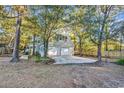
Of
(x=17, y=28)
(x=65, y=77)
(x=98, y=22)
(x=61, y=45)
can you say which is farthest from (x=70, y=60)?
(x=17, y=28)

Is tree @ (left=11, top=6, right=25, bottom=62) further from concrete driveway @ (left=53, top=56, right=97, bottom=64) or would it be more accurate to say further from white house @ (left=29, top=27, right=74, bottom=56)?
concrete driveway @ (left=53, top=56, right=97, bottom=64)

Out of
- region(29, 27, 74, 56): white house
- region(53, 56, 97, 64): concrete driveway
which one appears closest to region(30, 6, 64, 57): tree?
region(29, 27, 74, 56): white house

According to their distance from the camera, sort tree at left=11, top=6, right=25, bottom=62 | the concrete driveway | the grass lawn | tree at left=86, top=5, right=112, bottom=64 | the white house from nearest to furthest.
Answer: the grass lawn < tree at left=11, top=6, right=25, bottom=62 < tree at left=86, top=5, right=112, bottom=64 < the concrete driveway < the white house

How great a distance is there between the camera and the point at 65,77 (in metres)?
3.33

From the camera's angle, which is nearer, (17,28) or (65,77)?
(65,77)

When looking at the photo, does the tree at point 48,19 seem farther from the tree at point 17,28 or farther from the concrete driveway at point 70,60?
the concrete driveway at point 70,60

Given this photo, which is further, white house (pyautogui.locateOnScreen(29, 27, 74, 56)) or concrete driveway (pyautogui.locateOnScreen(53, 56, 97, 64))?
white house (pyautogui.locateOnScreen(29, 27, 74, 56))

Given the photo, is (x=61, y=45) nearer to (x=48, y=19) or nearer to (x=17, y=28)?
(x=48, y=19)

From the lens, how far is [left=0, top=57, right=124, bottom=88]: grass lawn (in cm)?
309

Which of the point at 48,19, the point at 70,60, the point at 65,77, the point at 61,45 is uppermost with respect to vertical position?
the point at 48,19

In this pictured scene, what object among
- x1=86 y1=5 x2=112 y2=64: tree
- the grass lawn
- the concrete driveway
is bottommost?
the grass lawn

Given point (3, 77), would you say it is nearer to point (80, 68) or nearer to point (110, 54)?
point (80, 68)
